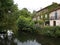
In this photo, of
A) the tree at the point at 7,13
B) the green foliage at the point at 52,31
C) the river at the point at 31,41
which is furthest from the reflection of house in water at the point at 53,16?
the tree at the point at 7,13

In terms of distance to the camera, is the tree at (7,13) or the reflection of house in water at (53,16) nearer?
the tree at (7,13)

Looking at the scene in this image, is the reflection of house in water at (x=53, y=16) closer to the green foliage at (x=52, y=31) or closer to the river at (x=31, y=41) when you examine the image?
the green foliage at (x=52, y=31)

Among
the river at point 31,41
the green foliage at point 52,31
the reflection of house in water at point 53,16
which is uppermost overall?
the reflection of house in water at point 53,16

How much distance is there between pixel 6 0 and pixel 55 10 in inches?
1321

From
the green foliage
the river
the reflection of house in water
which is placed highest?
the reflection of house in water

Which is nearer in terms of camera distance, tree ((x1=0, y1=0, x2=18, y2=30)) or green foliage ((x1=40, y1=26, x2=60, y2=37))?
tree ((x1=0, y1=0, x2=18, y2=30))

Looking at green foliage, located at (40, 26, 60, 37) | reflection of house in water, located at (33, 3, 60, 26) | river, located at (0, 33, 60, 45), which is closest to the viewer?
river, located at (0, 33, 60, 45)

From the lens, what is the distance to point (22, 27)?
61344 mm

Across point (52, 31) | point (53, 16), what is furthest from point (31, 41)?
point (53, 16)

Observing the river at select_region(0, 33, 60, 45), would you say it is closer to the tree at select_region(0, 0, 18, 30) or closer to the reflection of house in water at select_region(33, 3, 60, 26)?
the tree at select_region(0, 0, 18, 30)

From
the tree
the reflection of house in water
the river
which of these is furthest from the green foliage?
the tree

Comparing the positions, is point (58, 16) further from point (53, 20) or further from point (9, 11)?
point (9, 11)

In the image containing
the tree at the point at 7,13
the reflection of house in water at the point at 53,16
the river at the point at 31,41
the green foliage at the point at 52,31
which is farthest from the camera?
the reflection of house in water at the point at 53,16

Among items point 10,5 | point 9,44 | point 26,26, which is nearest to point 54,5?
point 26,26
